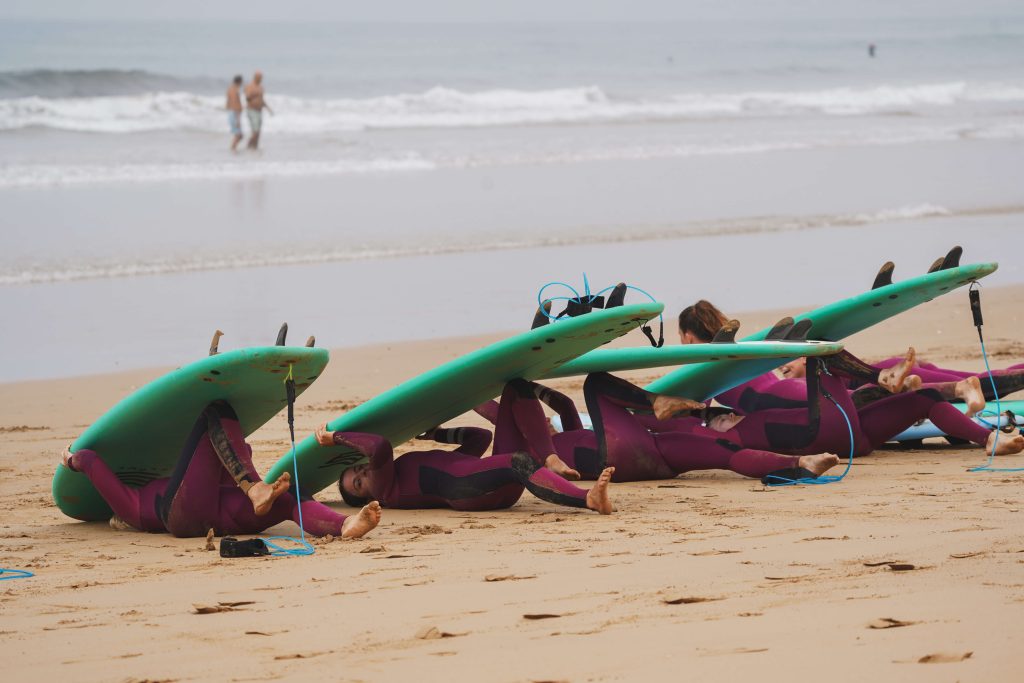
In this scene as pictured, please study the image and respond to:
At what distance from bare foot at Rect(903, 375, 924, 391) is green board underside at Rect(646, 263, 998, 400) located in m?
0.37

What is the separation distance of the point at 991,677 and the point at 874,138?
2178 cm

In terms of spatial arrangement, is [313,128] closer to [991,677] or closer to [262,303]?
[262,303]

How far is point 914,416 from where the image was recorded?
5.74 m

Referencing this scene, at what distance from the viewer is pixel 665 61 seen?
48.2m

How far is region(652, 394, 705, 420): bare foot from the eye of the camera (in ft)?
16.6

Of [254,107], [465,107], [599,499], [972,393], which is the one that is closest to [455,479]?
[599,499]

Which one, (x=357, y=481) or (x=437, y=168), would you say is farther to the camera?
(x=437, y=168)

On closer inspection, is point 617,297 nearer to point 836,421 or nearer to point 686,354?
point 686,354

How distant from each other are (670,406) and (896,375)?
113cm

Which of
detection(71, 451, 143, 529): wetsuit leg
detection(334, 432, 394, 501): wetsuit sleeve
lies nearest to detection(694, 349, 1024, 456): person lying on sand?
detection(334, 432, 394, 501): wetsuit sleeve

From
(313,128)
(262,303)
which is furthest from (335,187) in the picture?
(313,128)

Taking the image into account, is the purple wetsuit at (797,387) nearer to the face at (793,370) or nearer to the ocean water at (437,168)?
the face at (793,370)

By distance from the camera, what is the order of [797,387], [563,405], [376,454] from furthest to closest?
[797,387] < [563,405] < [376,454]

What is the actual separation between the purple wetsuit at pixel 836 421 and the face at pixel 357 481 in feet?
4.74
